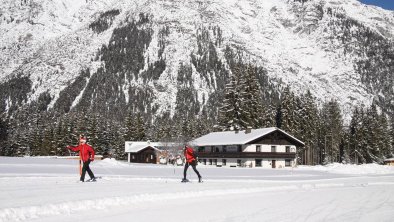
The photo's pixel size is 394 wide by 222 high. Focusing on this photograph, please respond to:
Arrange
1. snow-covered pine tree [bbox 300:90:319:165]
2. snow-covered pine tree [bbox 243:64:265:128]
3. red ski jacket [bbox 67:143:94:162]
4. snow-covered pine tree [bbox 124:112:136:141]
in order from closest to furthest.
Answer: red ski jacket [bbox 67:143:94:162] < snow-covered pine tree [bbox 243:64:265:128] < snow-covered pine tree [bbox 300:90:319:165] < snow-covered pine tree [bbox 124:112:136:141]

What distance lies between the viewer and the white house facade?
6894 cm

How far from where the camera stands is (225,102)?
72562 millimetres

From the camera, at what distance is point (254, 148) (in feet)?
231

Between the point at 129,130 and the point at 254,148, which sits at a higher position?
the point at 129,130

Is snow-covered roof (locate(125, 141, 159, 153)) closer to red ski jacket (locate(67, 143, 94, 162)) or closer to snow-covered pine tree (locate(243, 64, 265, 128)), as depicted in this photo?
snow-covered pine tree (locate(243, 64, 265, 128))

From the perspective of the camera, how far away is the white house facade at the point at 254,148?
68.9 metres

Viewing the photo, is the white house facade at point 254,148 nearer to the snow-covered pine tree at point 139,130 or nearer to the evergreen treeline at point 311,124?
the evergreen treeline at point 311,124

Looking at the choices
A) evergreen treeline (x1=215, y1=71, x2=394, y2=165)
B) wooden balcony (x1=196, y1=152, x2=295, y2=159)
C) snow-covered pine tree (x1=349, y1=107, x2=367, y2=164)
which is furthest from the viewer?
snow-covered pine tree (x1=349, y1=107, x2=367, y2=164)

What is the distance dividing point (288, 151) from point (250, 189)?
56.6 metres

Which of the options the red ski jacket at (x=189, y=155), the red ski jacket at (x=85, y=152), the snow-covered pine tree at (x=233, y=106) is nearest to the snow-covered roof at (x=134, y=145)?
the snow-covered pine tree at (x=233, y=106)

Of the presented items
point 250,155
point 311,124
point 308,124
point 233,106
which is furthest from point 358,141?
point 233,106

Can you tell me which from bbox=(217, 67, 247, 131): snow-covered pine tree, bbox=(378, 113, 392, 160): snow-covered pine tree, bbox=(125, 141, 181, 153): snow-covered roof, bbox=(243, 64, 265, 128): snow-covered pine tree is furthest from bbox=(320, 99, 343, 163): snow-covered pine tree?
bbox=(125, 141, 181, 153): snow-covered roof

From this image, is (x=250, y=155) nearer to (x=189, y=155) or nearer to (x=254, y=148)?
(x=254, y=148)

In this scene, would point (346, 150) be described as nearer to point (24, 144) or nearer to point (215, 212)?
point (24, 144)
